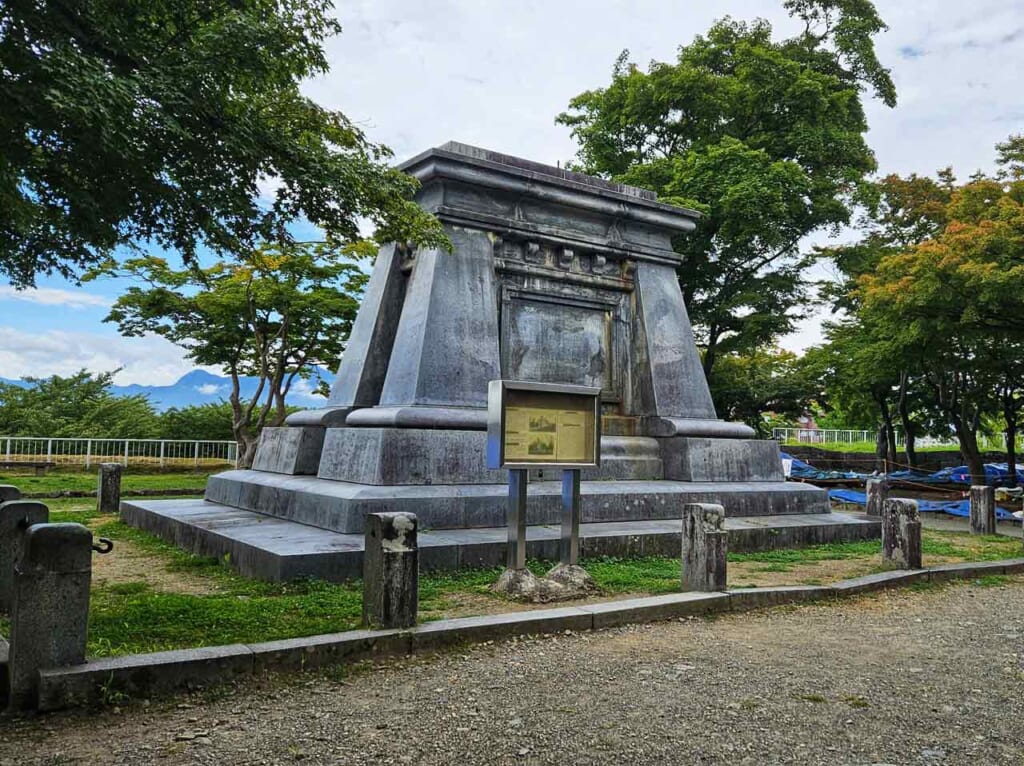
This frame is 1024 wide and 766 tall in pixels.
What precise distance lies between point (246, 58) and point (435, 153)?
3.89 metres

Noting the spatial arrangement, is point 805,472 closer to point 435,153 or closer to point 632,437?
point 632,437

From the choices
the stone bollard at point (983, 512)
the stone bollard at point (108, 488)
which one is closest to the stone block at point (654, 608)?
the stone bollard at point (983, 512)

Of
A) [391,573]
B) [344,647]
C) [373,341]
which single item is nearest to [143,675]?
[344,647]

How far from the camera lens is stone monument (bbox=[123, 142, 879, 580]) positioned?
7.94 metres

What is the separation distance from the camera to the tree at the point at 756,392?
25.9 metres

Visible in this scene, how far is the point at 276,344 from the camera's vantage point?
21.5 m

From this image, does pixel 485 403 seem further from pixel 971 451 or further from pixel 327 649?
pixel 971 451

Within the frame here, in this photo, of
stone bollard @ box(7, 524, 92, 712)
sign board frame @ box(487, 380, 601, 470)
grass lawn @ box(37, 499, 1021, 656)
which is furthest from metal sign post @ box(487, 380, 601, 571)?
stone bollard @ box(7, 524, 92, 712)

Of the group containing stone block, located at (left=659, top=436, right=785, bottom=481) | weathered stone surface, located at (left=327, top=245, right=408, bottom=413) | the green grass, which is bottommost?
the green grass

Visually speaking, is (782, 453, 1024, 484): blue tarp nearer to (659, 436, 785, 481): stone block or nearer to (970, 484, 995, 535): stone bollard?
(970, 484, 995, 535): stone bollard

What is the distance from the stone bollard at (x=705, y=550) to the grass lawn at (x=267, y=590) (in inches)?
12.1

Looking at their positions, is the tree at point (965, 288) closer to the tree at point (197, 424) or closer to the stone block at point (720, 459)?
the stone block at point (720, 459)

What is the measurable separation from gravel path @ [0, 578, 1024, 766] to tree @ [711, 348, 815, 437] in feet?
68.9

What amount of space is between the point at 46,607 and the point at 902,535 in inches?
294
